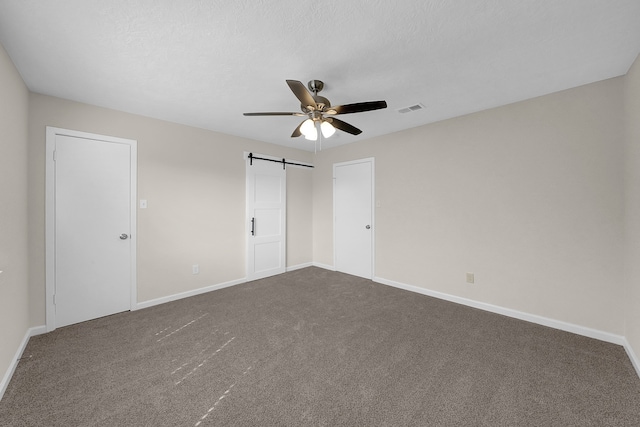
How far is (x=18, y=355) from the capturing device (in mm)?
2098

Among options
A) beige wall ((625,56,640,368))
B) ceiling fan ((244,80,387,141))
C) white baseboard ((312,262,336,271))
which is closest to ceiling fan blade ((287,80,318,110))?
ceiling fan ((244,80,387,141))

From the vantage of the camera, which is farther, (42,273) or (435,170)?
(435,170)

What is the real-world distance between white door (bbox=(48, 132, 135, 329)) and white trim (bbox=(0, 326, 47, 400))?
132 millimetres

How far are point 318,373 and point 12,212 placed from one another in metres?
2.81

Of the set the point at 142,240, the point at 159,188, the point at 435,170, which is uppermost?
the point at 435,170

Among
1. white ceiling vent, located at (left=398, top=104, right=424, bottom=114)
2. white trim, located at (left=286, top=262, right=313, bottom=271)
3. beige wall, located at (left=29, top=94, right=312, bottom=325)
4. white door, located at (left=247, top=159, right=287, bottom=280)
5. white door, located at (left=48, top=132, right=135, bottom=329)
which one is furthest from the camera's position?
white trim, located at (left=286, top=262, right=313, bottom=271)

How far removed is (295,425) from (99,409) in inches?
49.5

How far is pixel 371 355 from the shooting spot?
2150 millimetres

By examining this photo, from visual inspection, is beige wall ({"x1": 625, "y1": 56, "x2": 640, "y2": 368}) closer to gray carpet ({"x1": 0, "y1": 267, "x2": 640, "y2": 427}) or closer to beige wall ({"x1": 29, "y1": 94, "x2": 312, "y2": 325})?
gray carpet ({"x1": 0, "y1": 267, "x2": 640, "y2": 427})

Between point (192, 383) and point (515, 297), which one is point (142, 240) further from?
point (515, 297)

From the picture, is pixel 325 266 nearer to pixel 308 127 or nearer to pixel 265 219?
pixel 265 219

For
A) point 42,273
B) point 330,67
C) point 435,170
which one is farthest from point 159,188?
point 435,170

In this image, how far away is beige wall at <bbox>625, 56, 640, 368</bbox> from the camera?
78.4 inches

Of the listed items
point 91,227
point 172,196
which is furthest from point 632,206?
point 91,227
